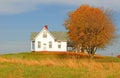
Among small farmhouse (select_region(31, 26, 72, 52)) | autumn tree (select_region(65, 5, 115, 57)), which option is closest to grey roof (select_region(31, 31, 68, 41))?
small farmhouse (select_region(31, 26, 72, 52))

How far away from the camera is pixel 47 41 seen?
90.4 meters

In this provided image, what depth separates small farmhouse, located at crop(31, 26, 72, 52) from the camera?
294ft

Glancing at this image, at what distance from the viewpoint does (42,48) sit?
3519 inches

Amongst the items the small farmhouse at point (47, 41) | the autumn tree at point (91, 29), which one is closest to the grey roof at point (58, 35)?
the small farmhouse at point (47, 41)

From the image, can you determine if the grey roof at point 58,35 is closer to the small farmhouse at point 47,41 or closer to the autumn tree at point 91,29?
the small farmhouse at point 47,41

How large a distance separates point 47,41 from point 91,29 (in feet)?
57.5

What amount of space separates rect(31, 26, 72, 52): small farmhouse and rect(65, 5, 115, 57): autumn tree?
36.4 ft

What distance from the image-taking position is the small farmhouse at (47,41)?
8975 centimetres

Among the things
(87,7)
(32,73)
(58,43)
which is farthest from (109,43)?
(32,73)

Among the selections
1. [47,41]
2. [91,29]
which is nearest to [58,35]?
[47,41]

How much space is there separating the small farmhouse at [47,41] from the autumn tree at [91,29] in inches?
436

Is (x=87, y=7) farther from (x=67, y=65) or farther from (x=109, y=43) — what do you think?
(x=67, y=65)

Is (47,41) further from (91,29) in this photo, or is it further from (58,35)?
(91,29)

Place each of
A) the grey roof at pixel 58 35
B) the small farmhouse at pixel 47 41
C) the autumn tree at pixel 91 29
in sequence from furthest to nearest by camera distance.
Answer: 1. the grey roof at pixel 58 35
2. the small farmhouse at pixel 47 41
3. the autumn tree at pixel 91 29
